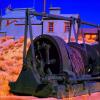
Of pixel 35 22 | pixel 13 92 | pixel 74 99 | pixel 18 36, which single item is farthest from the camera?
pixel 18 36

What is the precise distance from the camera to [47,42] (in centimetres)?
1047

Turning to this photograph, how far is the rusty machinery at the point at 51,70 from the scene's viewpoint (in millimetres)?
9328

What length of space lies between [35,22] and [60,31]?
3230 mm

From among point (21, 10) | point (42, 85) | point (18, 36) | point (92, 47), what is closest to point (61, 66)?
point (42, 85)

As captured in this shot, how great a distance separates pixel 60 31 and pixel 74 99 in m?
42.2

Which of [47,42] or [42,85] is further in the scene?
[47,42]

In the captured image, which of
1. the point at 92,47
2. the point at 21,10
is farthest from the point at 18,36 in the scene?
the point at 92,47

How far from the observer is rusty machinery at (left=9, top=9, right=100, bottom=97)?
9.33 m

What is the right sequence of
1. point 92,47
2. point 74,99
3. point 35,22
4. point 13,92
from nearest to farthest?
point 74,99 → point 13,92 → point 92,47 → point 35,22

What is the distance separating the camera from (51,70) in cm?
1043

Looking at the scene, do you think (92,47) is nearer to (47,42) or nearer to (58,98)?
(47,42)

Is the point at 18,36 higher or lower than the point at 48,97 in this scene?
higher

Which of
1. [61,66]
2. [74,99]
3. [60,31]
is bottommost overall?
[74,99]

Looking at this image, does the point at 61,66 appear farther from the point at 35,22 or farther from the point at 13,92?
the point at 35,22
